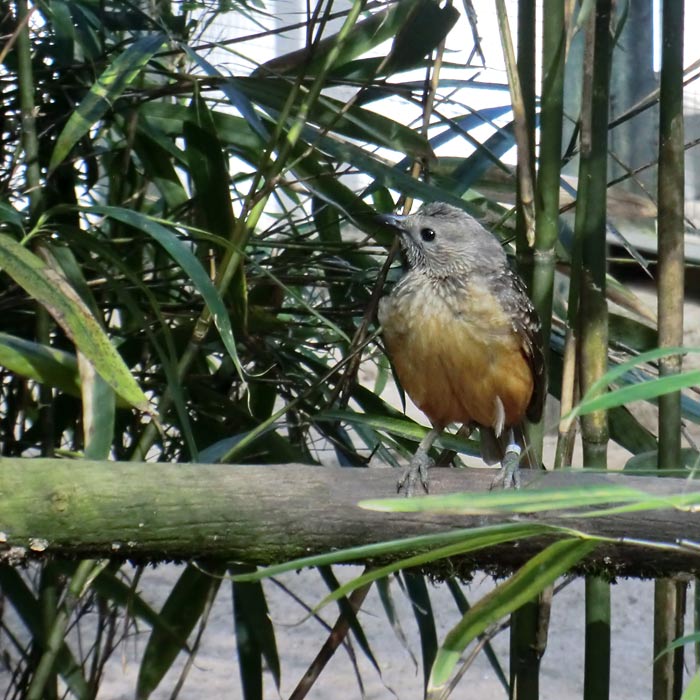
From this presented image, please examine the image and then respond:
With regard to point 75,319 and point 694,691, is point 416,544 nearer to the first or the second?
point 694,691

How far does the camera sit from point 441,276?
215cm

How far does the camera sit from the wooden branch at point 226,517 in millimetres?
1258

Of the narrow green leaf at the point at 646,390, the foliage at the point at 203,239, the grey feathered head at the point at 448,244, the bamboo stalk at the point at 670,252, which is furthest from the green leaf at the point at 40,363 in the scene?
the narrow green leaf at the point at 646,390

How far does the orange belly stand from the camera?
2047mm

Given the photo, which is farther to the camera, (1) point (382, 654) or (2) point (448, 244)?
(1) point (382, 654)

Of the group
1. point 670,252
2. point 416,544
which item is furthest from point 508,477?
point 416,544

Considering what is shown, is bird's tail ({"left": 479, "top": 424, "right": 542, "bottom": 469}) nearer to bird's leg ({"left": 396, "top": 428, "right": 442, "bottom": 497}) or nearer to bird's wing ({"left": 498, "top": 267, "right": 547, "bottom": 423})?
bird's wing ({"left": 498, "top": 267, "right": 547, "bottom": 423})

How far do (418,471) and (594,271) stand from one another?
44 cm

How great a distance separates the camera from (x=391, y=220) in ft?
6.93

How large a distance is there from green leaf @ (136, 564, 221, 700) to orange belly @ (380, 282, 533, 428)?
583mm

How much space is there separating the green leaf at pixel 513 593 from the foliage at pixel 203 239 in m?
0.72

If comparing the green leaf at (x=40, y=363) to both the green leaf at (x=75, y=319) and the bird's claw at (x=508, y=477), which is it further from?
the bird's claw at (x=508, y=477)

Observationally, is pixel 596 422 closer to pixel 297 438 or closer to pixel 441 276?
pixel 441 276

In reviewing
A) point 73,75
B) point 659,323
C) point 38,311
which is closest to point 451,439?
point 659,323
